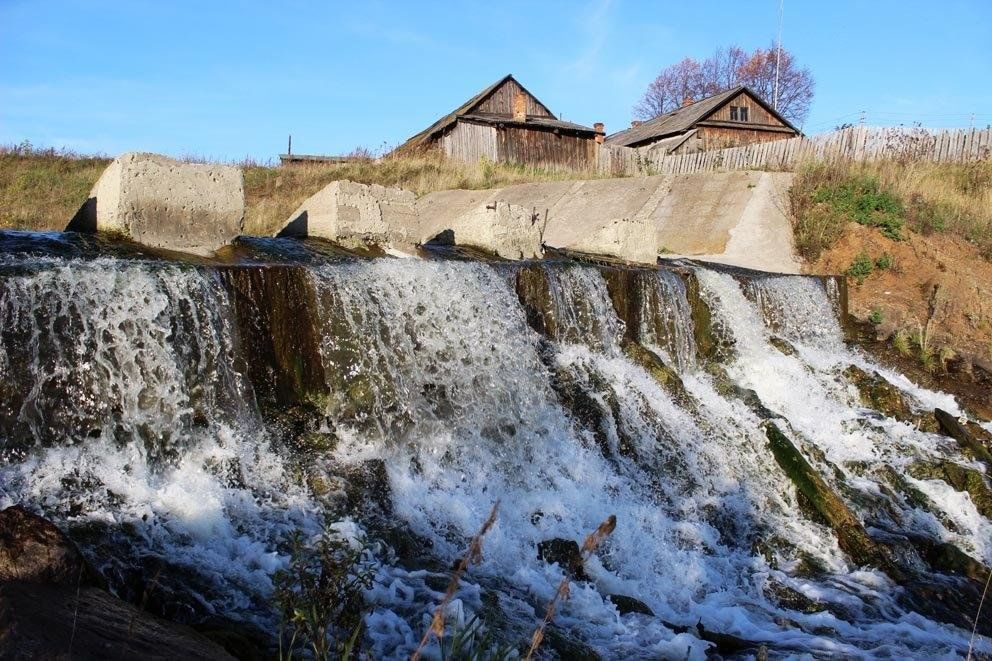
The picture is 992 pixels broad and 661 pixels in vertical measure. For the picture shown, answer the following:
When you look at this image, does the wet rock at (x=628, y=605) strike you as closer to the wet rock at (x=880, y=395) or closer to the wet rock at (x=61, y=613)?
the wet rock at (x=61, y=613)

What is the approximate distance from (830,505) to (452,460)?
3.41 m

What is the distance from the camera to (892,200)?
15.3 metres

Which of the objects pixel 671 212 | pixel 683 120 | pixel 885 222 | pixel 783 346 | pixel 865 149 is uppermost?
pixel 683 120

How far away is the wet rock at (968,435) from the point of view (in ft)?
Answer: 28.7

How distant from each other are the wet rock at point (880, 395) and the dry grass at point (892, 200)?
521 cm

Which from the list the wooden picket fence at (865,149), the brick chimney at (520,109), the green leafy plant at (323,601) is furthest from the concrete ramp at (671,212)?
the green leafy plant at (323,601)

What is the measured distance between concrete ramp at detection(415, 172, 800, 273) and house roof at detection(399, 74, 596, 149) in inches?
202

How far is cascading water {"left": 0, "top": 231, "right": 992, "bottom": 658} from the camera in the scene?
15.2 ft

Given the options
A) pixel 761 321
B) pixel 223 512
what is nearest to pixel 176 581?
pixel 223 512

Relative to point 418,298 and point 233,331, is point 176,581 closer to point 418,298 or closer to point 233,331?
point 233,331

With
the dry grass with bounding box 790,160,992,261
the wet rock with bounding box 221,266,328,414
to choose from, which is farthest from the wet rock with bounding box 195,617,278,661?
the dry grass with bounding box 790,160,992,261

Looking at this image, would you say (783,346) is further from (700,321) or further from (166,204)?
(166,204)

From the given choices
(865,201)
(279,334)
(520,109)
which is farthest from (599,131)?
(279,334)

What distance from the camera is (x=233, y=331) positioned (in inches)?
246
